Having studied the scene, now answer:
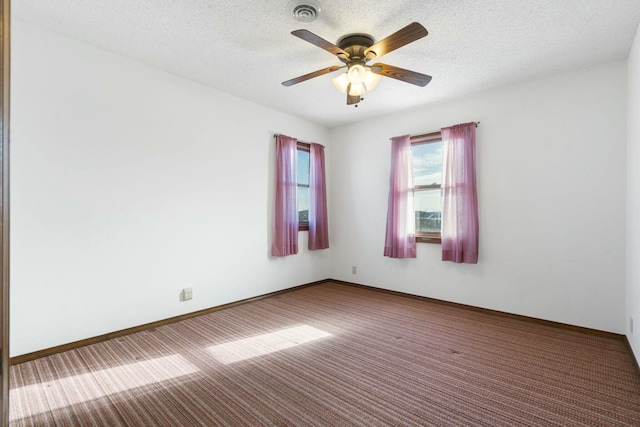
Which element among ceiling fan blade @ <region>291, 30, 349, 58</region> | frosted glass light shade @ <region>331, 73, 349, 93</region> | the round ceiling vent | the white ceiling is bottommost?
frosted glass light shade @ <region>331, 73, 349, 93</region>

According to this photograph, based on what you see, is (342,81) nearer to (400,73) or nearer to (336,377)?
(400,73)

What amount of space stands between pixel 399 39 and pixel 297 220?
2925 mm

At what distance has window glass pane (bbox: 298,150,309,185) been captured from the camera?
495cm

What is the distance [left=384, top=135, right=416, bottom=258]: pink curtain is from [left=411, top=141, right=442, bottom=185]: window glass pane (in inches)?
4.3

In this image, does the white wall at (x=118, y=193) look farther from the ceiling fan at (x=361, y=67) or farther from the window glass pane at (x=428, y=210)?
the window glass pane at (x=428, y=210)

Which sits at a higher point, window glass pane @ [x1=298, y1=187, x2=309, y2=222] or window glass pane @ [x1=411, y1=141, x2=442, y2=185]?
window glass pane @ [x1=411, y1=141, x2=442, y2=185]

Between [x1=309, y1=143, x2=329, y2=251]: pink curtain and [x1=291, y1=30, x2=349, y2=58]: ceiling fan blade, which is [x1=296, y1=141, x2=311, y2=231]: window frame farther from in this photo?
[x1=291, y1=30, x2=349, y2=58]: ceiling fan blade

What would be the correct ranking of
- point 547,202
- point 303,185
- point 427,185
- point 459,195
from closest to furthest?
point 547,202
point 459,195
point 427,185
point 303,185

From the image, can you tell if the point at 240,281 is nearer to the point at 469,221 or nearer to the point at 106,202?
the point at 106,202

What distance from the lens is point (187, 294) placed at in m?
3.47

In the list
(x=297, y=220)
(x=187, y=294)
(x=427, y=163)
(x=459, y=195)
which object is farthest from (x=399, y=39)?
(x=187, y=294)

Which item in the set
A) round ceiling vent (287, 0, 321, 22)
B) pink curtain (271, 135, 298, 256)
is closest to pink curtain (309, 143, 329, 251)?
pink curtain (271, 135, 298, 256)

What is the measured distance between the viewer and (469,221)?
3762 millimetres

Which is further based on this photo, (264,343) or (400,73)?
(264,343)
